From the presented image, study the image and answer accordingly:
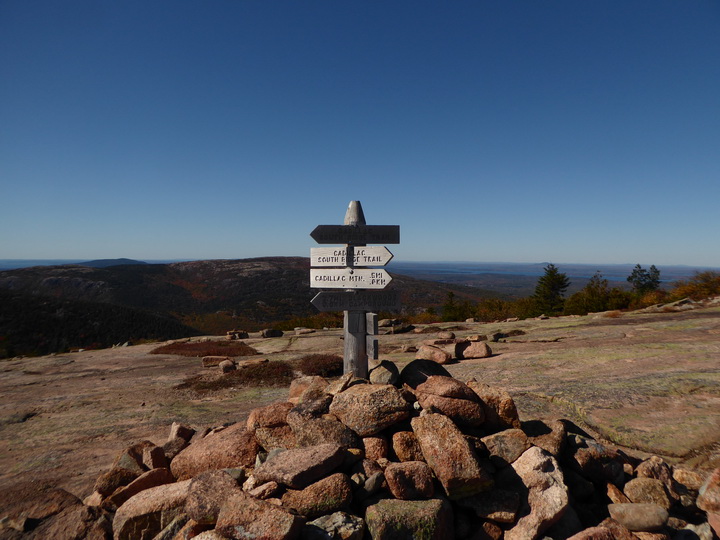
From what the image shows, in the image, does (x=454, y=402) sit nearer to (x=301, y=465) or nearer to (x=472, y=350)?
(x=301, y=465)

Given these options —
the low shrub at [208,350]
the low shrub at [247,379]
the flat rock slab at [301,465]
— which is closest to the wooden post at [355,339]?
the flat rock slab at [301,465]

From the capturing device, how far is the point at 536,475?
4250 mm

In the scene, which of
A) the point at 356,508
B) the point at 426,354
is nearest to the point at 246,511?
the point at 356,508

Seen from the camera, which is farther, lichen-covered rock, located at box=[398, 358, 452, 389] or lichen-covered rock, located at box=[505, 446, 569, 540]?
lichen-covered rock, located at box=[398, 358, 452, 389]

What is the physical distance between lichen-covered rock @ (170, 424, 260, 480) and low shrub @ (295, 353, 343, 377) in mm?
7190

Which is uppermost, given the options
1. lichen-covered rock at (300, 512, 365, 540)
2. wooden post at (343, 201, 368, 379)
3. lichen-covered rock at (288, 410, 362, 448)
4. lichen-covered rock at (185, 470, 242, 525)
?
wooden post at (343, 201, 368, 379)

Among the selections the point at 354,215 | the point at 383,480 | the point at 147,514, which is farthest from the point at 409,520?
the point at 354,215

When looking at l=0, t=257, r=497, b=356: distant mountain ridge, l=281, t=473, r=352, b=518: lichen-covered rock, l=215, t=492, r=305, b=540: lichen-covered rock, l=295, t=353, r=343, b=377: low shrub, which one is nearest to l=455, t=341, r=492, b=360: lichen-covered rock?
l=295, t=353, r=343, b=377: low shrub

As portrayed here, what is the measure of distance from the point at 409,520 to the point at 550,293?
147 feet

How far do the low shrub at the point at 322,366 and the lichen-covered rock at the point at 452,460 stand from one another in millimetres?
8517

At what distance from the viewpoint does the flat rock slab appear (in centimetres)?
391

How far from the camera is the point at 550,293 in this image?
42.6m

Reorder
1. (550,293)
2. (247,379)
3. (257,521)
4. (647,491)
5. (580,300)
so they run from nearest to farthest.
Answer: (257,521)
(647,491)
(247,379)
(580,300)
(550,293)

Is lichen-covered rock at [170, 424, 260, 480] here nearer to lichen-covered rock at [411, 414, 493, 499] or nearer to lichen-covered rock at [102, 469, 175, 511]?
lichen-covered rock at [102, 469, 175, 511]
